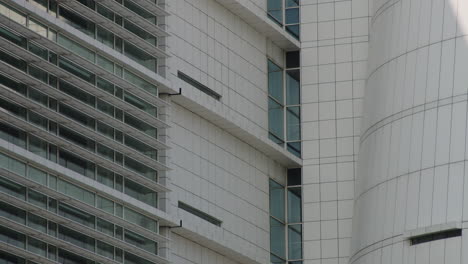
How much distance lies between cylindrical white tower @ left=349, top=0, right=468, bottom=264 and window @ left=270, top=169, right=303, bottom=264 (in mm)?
10431

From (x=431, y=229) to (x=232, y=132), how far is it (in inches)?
625

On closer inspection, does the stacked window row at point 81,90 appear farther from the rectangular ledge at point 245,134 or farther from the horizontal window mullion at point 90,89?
the rectangular ledge at point 245,134

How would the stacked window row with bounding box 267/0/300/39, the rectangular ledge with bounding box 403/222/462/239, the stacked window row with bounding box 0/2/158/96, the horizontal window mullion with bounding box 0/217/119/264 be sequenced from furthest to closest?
the stacked window row with bounding box 267/0/300/39 → the rectangular ledge with bounding box 403/222/462/239 → the stacked window row with bounding box 0/2/158/96 → the horizontal window mullion with bounding box 0/217/119/264

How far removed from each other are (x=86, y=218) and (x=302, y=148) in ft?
72.9

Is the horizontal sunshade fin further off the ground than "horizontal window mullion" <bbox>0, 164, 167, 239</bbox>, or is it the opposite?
the horizontal sunshade fin

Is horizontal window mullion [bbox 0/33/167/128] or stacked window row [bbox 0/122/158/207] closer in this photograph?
stacked window row [bbox 0/122/158/207]

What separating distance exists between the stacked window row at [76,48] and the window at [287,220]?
536 inches

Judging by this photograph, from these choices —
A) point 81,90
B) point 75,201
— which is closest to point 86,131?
point 81,90

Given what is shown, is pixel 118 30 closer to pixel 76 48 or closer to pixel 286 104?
pixel 76 48

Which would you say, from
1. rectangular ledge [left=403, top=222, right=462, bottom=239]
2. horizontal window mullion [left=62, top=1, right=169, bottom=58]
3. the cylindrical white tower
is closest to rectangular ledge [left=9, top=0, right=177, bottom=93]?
horizontal window mullion [left=62, top=1, right=169, bottom=58]

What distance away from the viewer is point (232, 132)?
253 feet

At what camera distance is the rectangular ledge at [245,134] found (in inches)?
2886

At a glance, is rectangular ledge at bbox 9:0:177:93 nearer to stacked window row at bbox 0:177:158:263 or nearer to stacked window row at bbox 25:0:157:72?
stacked window row at bbox 25:0:157:72

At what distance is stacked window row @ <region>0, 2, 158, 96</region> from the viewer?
199ft
